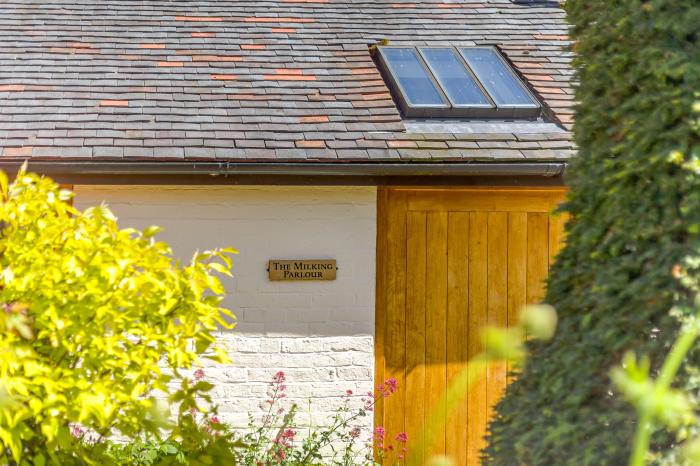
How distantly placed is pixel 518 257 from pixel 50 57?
4.27 m

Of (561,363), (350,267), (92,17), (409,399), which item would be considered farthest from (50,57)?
(561,363)

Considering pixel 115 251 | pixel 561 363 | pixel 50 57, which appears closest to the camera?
pixel 561 363

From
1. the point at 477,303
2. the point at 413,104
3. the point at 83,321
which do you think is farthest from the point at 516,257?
the point at 83,321

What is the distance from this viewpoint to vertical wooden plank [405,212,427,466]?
636 centimetres

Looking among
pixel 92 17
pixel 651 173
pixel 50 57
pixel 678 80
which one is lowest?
pixel 651 173

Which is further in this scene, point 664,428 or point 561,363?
point 561,363

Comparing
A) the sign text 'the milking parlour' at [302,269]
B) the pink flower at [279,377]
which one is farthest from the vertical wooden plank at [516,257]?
→ the pink flower at [279,377]

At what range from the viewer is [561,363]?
2.90 meters

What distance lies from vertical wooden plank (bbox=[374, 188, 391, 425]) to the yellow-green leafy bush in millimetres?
2751

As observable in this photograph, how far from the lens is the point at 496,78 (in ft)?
23.9

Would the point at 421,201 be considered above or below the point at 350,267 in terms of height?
above

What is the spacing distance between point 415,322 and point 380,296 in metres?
0.33

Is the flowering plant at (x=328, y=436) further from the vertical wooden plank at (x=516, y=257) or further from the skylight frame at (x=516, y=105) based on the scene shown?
the skylight frame at (x=516, y=105)

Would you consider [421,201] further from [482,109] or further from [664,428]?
[664,428]
